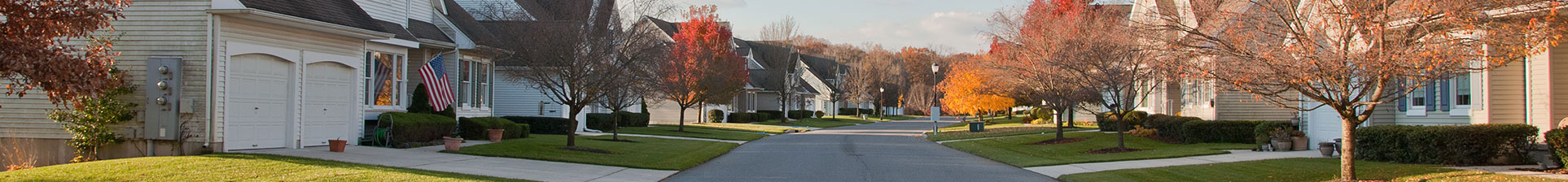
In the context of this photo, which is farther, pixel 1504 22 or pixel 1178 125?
pixel 1178 125

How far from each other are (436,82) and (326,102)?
11.3 ft

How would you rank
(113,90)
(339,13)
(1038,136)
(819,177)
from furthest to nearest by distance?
(1038,136) < (339,13) < (113,90) < (819,177)

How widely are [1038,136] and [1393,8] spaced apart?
1932cm

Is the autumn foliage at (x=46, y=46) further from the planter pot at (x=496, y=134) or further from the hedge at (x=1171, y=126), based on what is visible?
the hedge at (x=1171, y=126)

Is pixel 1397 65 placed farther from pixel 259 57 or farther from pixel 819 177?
pixel 259 57

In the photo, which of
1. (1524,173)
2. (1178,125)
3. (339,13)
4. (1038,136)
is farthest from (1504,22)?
(1038,136)

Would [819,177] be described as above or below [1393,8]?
below

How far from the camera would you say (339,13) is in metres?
19.3

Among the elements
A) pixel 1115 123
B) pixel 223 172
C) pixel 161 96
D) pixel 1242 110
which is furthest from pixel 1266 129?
pixel 161 96

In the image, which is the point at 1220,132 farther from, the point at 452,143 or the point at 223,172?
the point at 223,172

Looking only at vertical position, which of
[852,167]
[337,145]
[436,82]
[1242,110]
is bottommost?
[852,167]

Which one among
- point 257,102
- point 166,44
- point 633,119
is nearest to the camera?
point 166,44

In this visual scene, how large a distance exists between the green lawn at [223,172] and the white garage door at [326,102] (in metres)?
3.60

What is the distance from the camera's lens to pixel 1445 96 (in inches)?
688
